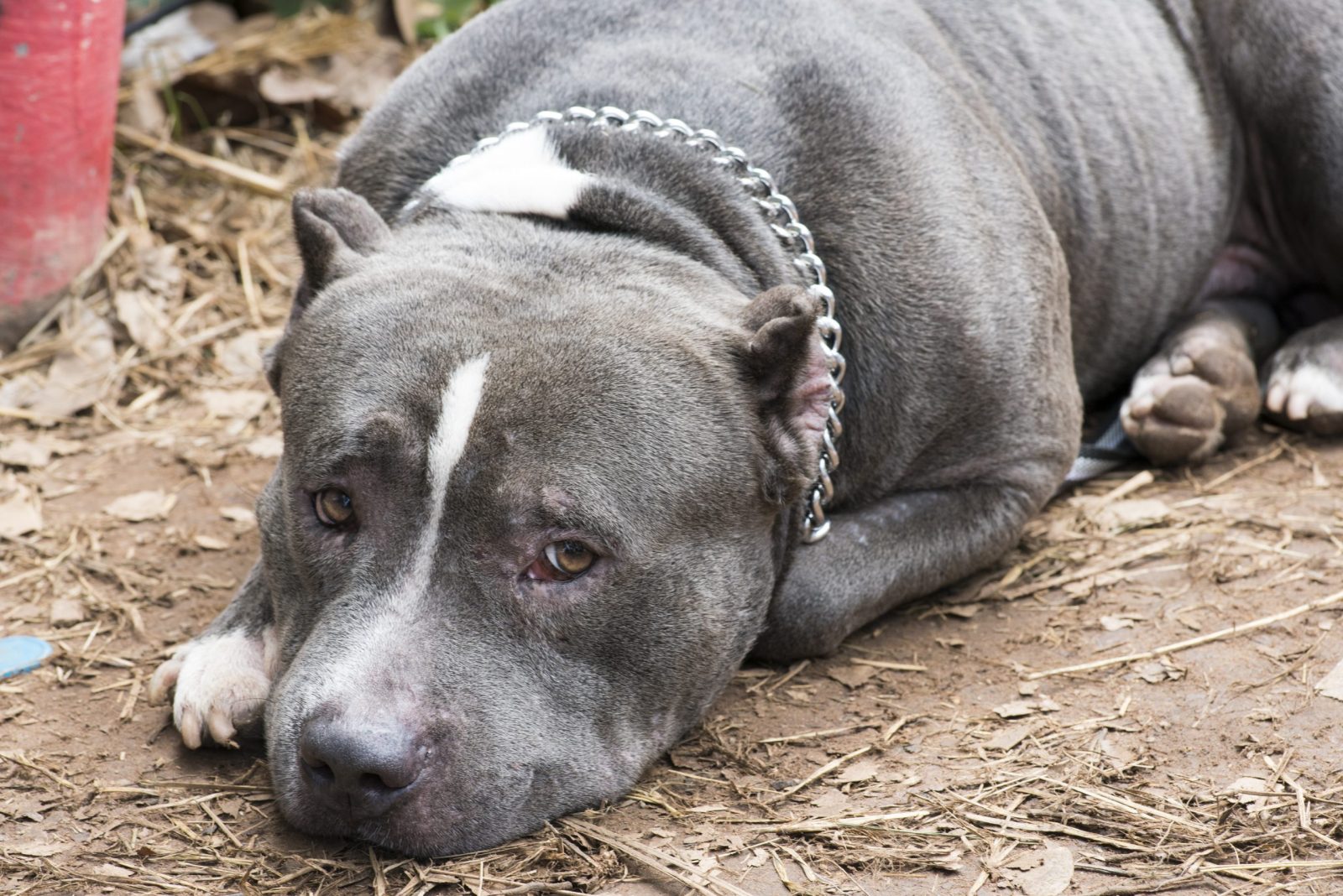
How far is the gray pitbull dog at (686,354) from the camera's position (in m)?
2.97

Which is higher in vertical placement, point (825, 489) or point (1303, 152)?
point (1303, 152)

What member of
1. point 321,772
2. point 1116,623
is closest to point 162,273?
point 321,772

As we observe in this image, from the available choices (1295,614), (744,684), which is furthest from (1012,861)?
(1295,614)

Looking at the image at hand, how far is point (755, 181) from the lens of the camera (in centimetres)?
372

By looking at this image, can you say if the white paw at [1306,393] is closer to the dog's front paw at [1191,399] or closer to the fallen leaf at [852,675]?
the dog's front paw at [1191,399]

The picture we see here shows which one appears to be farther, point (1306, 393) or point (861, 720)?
point (1306, 393)

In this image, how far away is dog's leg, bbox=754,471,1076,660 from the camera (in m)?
3.72

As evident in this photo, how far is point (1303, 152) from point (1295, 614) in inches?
71.7

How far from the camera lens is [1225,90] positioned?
16.9 feet

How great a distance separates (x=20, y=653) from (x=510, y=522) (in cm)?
155

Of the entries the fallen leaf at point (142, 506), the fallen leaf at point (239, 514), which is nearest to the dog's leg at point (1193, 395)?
the fallen leaf at point (239, 514)

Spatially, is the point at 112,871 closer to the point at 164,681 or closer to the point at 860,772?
the point at 164,681

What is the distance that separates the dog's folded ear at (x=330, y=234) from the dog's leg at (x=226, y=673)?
71 cm

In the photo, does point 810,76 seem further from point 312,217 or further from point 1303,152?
point 1303,152
